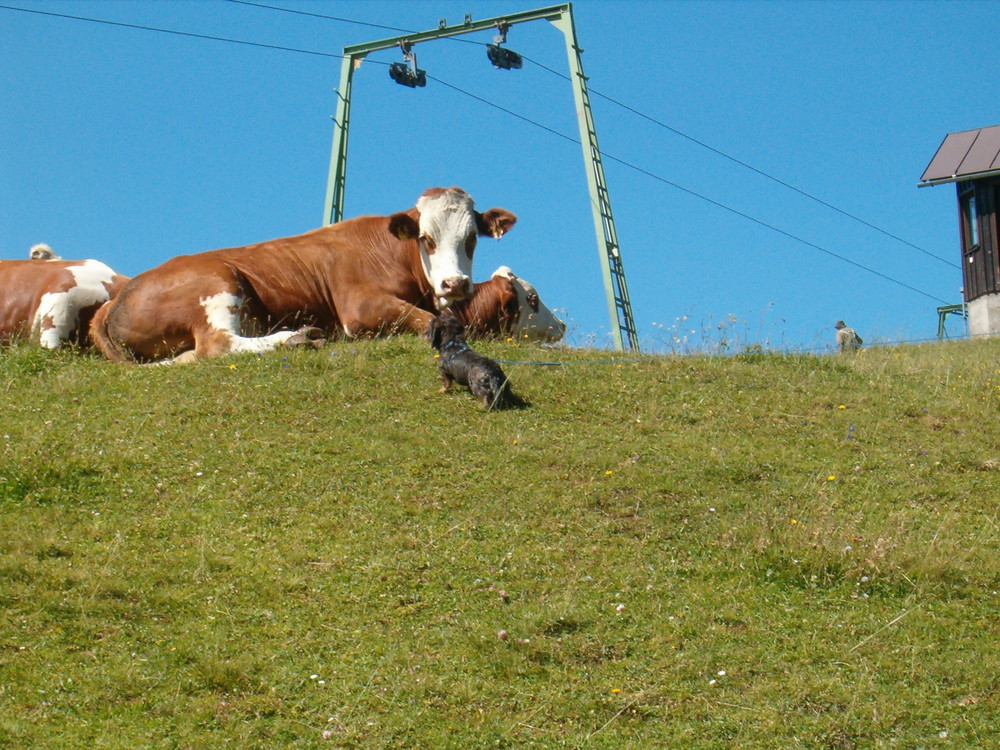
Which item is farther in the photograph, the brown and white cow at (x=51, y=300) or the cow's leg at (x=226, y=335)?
the brown and white cow at (x=51, y=300)

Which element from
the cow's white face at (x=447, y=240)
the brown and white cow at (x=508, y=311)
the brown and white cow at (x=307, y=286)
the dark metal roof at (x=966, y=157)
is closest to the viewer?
the brown and white cow at (x=307, y=286)

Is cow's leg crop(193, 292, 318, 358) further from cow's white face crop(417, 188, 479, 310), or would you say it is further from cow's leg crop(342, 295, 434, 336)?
cow's white face crop(417, 188, 479, 310)

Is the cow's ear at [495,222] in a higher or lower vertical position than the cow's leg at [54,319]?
higher

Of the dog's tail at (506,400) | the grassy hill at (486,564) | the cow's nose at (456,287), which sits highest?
the cow's nose at (456,287)

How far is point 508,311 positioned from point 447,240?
5.10ft

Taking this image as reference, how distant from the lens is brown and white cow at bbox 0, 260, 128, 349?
1573 centimetres

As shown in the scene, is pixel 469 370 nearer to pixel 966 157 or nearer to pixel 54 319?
pixel 54 319

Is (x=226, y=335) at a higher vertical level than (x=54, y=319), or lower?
lower

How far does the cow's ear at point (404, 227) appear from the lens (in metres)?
16.5

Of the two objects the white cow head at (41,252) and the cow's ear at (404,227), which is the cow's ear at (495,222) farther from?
the white cow head at (41,252)

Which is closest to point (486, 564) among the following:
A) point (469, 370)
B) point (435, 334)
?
point (469, 370)

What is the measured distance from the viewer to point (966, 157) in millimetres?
30406

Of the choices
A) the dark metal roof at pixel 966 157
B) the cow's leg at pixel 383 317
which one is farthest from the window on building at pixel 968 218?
→ the cow's leg at pixel 383 317

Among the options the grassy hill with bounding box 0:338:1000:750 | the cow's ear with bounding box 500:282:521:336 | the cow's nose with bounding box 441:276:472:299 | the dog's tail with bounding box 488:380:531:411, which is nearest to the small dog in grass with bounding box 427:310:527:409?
the dog's tail with bounding box 488:380:531:411
